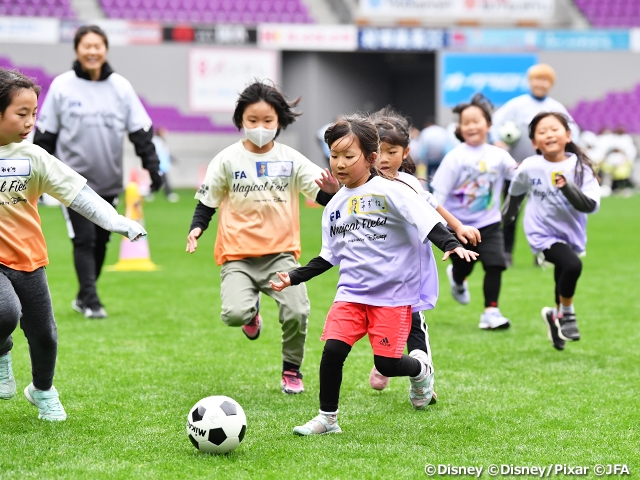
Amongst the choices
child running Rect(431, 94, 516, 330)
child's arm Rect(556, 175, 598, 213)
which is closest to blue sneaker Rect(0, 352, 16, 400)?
child's arm Rect(556, 175, 598, 213)

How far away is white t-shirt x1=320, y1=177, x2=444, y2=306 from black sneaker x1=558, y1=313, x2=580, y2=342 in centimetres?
222

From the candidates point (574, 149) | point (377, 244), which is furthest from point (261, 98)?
point (574, 149)

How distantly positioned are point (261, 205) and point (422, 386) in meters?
1.45

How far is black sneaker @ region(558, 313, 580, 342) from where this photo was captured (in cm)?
636

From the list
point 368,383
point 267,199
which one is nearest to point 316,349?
point 368,383

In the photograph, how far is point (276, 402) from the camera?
5.07 meters

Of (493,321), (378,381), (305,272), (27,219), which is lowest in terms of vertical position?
(493,321)

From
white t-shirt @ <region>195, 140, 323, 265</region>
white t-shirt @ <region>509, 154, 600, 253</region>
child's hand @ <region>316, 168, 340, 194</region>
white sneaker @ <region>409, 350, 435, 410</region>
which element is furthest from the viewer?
white t-shirt @ <region>509, 154, 600, 253</region>

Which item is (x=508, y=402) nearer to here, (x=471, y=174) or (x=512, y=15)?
(x=471, y=174)

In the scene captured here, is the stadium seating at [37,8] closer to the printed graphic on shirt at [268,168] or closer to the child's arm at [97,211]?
the printed graphic on shirt at [268,168]

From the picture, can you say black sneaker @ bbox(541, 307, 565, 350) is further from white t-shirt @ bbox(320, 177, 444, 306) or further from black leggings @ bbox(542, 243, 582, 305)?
white t-shirt @ bbox(320, 177, 444, 306)

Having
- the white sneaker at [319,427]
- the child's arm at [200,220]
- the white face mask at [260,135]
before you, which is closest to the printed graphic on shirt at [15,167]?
the child's arm at [200,220]

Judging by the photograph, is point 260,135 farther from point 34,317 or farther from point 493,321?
point 493,321

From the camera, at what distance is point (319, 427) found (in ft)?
14.3
